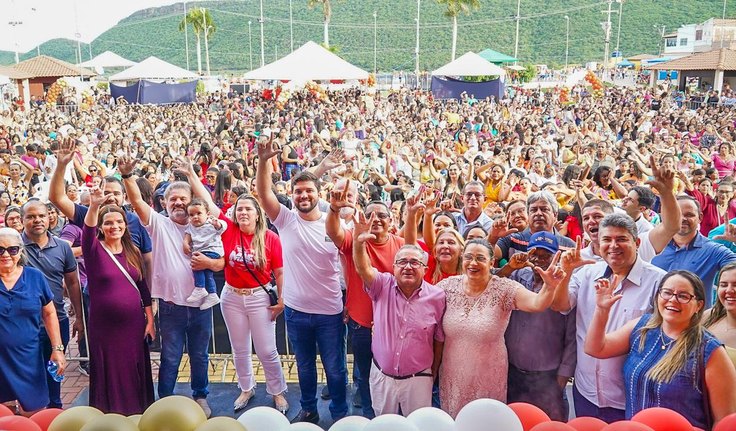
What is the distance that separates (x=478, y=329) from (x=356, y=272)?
1.03 meters

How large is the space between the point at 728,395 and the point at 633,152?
25.3ft

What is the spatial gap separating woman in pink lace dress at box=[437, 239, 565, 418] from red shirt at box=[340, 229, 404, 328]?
77 cm

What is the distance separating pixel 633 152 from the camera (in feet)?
31.7

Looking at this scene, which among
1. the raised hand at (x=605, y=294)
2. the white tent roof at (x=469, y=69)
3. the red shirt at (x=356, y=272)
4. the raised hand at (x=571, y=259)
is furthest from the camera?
the white tent roof at (x=469, y=69)

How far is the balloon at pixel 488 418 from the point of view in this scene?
2.52 meters

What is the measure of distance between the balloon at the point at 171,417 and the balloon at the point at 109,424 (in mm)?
74

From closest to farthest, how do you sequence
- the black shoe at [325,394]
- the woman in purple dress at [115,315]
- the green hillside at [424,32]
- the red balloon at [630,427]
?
the red balloon at [630,427], the woman in purple dress at [115,315], the black shoe at [325,394], the green hillside at [424,32]

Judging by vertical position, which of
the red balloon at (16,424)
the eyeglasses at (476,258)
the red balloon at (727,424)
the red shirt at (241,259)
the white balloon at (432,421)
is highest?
the eyeglasses at (476,258)

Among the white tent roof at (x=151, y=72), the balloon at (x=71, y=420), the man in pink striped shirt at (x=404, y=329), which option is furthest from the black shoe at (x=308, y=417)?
the white tent roof at (x=151, y=72)

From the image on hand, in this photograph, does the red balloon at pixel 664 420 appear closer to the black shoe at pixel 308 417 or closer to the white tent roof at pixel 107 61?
the black shoe at pixel 308 417

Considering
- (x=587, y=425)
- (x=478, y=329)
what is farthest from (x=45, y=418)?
(x=587, y=425)

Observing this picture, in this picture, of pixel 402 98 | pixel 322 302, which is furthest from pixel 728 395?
pixel 402 98

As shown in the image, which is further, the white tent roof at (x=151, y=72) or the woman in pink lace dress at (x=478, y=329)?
the white tent roof at (x=151, y=72)

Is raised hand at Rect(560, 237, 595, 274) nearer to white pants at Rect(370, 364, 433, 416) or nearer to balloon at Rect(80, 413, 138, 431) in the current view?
white pants at Rect(370, 364, 433, 416)
